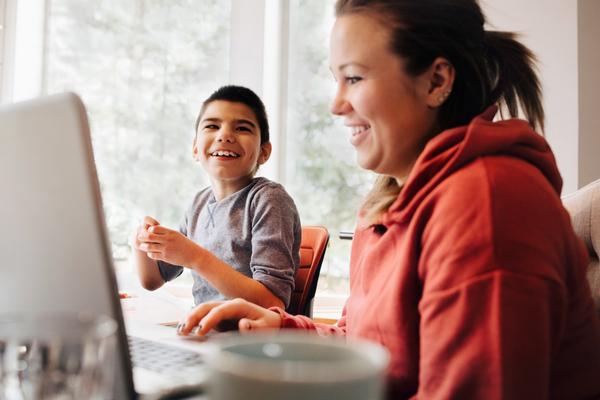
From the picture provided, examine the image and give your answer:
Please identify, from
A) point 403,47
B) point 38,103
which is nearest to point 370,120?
point 403,47

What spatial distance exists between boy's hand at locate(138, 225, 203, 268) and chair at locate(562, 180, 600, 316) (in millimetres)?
853

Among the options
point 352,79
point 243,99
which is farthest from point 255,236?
point 352,79

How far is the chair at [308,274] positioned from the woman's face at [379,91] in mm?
774

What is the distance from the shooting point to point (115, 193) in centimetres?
312

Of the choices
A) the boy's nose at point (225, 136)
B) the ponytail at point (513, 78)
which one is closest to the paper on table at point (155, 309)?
the boy's nose at point (225, 136)

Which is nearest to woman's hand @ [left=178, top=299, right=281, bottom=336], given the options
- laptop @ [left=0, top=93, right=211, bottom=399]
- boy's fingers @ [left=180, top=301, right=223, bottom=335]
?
boy's fingers @ [left=180, top=301, right=223, bottom=335]

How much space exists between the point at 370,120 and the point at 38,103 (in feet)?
1.74

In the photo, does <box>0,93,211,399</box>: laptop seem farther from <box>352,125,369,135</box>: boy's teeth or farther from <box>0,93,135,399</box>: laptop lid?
<box>352,125,369,135</box>: boy's teeth

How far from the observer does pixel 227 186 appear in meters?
1.73

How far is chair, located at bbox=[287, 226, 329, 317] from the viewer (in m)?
1.66

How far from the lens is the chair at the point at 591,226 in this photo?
941 mm

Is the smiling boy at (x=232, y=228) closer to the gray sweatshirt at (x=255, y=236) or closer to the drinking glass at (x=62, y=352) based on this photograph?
the gray sweatshirt at (x=255, y=236)

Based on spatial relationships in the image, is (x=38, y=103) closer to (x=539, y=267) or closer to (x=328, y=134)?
(x=539, y=267)

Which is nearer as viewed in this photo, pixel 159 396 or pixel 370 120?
pixel 159 396
